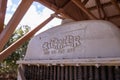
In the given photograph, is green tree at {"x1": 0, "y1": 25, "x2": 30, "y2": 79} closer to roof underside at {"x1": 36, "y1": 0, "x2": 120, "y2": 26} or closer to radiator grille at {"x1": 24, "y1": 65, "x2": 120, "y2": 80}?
roof underside at {"x1": 36, "y1": 0, "x2": 120, "y2": 26}

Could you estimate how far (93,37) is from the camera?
20.0ft

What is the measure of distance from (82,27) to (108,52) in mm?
1302

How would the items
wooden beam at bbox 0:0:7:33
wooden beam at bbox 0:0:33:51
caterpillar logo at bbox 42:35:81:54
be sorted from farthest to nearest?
1. wooden beam at bbox 0:0:7:33
2. wooden beam at bbox 0:0:33:51
3. caterpillar logo at bbox 42:35:81:54

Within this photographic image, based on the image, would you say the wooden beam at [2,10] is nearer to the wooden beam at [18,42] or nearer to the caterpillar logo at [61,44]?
the wooden beam at [18,42]

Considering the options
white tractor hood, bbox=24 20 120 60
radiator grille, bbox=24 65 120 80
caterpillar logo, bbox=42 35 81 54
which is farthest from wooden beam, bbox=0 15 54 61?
caterpillar logo, bbox=42 35 81 54

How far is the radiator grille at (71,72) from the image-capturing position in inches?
215

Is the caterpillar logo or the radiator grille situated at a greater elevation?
the caterpillar logo

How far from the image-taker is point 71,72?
6270 mm

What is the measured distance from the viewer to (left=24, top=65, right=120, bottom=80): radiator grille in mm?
5449

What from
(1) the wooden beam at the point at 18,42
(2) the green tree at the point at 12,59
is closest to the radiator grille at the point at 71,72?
(1) the wooden beam at the point at 18,42

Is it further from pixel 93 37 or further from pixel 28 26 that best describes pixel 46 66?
pixel 28 26

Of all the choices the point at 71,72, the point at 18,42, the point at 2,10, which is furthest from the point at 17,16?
the point at 18,42

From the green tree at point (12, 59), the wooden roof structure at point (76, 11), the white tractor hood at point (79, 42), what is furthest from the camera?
the green tree at point (12, 59)

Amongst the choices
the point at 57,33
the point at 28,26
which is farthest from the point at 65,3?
the point at 28,26
